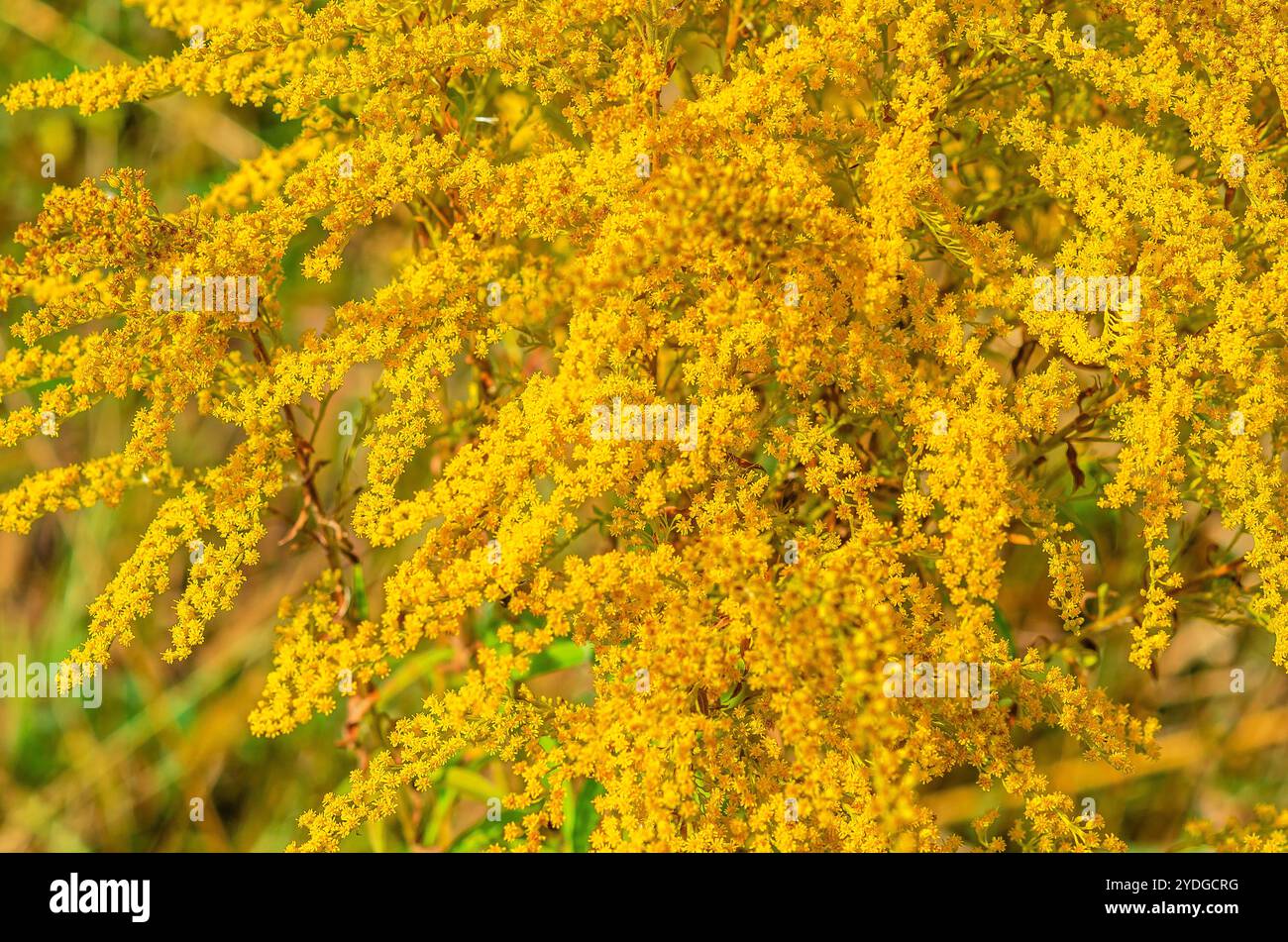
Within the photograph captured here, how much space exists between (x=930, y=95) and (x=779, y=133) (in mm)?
168

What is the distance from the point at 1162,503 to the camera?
42.8 inches

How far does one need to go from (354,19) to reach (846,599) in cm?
83

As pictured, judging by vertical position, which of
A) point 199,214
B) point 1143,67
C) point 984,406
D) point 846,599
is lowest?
point 846,599

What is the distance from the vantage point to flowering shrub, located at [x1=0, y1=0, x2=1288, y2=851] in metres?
0.99

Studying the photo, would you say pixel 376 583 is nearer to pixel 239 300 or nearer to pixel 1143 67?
pixel 239 300

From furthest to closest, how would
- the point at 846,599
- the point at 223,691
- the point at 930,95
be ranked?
the point at 223,691 < the point at 930,95 < the point at 846,599

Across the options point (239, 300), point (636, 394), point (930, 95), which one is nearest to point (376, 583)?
point (239, 300)

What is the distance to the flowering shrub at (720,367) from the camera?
0.99 meters

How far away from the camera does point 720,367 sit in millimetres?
1022

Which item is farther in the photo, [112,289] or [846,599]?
[112,289]

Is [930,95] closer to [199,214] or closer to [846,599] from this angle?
[846,599]

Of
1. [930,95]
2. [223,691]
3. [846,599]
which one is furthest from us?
[223,691]

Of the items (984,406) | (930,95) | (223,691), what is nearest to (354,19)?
(930,95)

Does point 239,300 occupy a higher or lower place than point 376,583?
higher
